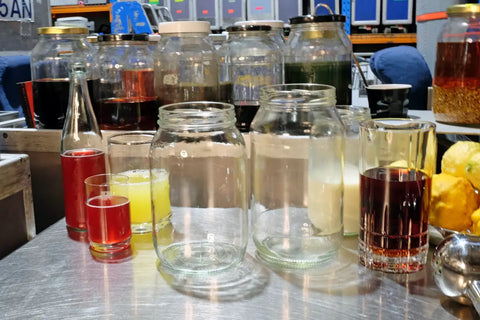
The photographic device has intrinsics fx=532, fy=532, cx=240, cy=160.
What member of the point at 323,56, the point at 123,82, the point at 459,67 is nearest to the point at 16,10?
the point at 123,82

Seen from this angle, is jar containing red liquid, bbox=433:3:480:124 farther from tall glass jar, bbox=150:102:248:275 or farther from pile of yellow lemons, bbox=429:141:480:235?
tall glass jar, bbox=150:102:248:275

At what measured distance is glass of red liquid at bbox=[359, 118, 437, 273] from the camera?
721 mm

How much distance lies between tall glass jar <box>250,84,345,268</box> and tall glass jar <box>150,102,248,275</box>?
40 millimetres

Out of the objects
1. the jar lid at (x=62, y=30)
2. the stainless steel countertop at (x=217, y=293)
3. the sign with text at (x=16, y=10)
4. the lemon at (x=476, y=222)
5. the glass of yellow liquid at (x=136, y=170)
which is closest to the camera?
the stainless steel countertop at (x=217, y=293)

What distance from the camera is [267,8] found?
181 inches

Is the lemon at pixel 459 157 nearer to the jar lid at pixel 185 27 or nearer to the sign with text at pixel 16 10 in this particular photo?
the jar lid at pixel 185 27

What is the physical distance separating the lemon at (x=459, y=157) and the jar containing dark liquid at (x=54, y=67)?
0.73 meters

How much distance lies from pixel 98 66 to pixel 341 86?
512 mm

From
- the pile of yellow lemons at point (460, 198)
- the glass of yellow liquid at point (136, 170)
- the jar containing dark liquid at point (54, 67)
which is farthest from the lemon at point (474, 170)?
the jar containing dark liquid at point (54, 67)

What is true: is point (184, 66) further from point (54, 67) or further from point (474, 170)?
point (474, 170)

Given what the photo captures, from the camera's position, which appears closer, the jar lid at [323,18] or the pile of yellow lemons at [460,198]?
the pile of yellow lemons at [460,198]

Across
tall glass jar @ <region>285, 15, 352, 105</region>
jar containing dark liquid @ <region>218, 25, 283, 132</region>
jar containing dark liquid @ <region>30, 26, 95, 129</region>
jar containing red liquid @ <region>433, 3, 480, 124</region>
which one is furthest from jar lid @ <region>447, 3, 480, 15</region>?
jar containing dark liquid @ <region>30, 26, 95, 129</region>

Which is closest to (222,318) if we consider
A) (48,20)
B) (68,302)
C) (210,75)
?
(68,302)

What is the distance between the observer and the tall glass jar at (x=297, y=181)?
791 millimetres
